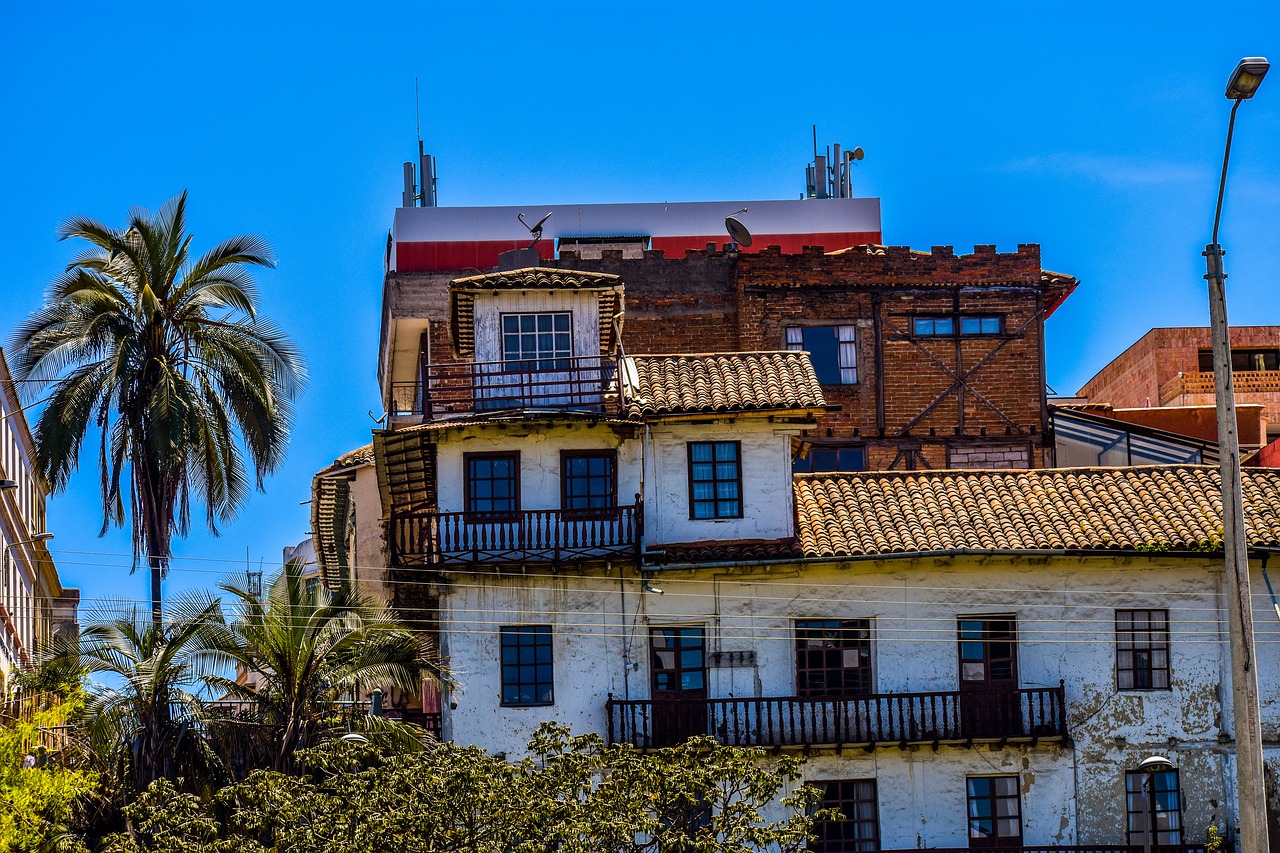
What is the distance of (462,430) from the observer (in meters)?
39.9

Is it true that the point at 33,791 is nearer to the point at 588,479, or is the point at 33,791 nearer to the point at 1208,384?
the point at 588,479

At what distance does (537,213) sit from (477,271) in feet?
23.4

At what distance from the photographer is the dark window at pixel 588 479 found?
39906 millimetres

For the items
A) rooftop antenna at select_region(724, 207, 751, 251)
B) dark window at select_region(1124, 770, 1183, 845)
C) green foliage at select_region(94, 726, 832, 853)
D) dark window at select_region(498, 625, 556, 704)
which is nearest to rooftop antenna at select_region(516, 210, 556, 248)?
rooftop antenna at select_region(724, 207, 751, 251)

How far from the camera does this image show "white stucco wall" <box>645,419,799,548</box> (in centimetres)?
3969

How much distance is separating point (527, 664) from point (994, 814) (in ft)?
28.0

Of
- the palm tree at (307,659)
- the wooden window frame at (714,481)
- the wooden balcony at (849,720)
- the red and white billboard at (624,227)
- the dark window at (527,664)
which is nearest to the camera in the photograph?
the palm tree at (307,659)

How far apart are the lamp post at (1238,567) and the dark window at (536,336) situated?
1883 cm

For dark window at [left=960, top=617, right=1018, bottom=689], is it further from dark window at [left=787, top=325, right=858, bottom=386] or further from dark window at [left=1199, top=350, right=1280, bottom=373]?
dark window at [left=1199, top=350, right=1280, bottom=373]

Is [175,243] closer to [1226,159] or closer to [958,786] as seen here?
[958,786]

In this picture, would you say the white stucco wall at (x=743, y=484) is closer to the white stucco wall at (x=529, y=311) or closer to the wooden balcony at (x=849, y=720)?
the wooden balcony at (x=849, y=720)

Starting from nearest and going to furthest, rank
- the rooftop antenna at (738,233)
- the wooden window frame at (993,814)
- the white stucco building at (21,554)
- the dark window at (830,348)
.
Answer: the wooden window frame at (993,814), the white stucco building at (21,554), the dark window at (830,348), the rooftop antenna at (738,233)

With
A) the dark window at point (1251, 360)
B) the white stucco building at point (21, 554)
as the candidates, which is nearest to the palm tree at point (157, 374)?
the white stucco building at point (21, 554)

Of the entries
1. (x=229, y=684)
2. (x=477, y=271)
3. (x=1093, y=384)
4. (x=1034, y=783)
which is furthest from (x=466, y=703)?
(x=1093, y=384)
